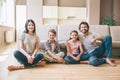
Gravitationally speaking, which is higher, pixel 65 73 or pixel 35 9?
pixel 35 9

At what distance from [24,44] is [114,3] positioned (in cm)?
491

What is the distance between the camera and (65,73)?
8.77 ft

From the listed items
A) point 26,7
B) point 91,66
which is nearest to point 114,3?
point 26,7

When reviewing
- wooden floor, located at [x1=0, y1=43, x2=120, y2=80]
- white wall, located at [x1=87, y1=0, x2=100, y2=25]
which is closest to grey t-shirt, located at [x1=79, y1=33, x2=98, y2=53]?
wooden floor, located at [x1=0, y1=43, x2=120, y2=80]

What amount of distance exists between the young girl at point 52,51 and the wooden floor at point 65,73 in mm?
170

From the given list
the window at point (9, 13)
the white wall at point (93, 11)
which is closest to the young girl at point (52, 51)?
the white wall at point (93, 11)

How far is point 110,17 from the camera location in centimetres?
703

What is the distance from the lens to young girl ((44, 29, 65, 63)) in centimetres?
330

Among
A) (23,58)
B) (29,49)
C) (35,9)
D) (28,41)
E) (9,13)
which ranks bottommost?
(23,58)

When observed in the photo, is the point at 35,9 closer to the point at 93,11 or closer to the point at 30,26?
the point at 93,11

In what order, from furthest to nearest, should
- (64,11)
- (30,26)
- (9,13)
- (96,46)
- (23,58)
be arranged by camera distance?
1. (9,13)
2. (64,11)
3. (96,46)
4. (30,26)
5. (23,58)

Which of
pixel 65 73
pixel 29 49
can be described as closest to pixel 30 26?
pixel 29 49

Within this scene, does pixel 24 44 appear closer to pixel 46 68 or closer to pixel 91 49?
pixel 46 68

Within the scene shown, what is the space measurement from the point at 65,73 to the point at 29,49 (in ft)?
2.57
